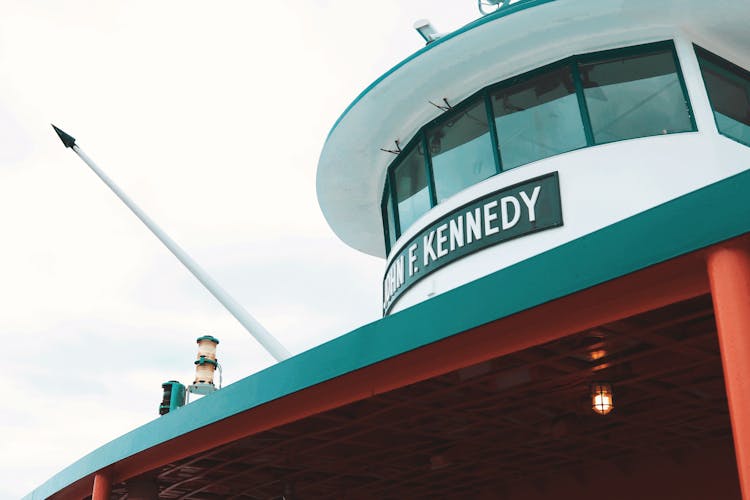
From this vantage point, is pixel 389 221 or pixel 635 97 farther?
pixel 389 221

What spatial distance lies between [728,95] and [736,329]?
24.3 ft

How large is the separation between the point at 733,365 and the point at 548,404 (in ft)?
12.3

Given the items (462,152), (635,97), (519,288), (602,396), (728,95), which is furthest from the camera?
(462,152)

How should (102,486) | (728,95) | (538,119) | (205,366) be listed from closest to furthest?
(102,486), (728,95), (538,119), (205,366)

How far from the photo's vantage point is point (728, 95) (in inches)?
448

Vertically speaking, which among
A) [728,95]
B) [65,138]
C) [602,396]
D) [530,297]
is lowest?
[602,396]

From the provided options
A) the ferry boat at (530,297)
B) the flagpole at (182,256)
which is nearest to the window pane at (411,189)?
the ferry boat at (530,297)

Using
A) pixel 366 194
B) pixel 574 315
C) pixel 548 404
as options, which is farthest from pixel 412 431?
pixel 366 194

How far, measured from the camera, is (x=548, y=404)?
8570 millimetres

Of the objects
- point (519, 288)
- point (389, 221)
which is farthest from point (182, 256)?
point (519, 288)

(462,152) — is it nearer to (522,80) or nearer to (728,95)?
(522,80)

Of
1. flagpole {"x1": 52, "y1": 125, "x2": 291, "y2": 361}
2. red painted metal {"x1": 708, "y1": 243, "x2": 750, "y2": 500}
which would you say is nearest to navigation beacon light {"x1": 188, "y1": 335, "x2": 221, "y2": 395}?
flagpole {"x1": 52, "y1": 125, "x2": 291, "y2": 361}

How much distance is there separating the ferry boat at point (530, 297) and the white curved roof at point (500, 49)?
0.03 m

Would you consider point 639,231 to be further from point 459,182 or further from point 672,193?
point 459,182
